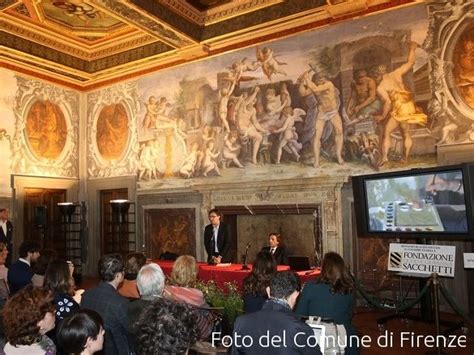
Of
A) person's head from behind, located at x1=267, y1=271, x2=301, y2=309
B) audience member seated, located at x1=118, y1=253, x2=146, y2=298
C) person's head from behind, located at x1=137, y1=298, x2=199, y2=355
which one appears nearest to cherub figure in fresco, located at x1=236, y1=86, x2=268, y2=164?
audience member seated, located at x1=118, y1=253, x2=146, y2=298

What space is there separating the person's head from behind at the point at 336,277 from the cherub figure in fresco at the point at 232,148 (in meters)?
8.02

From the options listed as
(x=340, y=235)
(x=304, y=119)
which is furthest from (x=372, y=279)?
(x=304, y=119)

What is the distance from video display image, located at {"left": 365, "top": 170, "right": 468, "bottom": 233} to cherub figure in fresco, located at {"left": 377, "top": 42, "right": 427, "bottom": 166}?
7.57ft

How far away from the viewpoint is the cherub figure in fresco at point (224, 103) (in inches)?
497

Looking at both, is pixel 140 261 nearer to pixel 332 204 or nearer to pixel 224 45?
pixel 332 204

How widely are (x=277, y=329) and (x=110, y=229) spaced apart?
13380 millimetres

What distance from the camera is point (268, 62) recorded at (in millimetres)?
11977

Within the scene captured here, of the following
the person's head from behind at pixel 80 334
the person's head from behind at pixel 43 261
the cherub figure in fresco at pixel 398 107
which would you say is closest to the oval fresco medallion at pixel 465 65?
the cherub figure in fresco at pixel 398 107

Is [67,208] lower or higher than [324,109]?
lower

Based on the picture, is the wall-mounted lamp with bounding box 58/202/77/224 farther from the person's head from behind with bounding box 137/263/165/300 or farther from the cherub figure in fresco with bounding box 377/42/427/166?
the person's head from behind with bounding box 137/263/165/300

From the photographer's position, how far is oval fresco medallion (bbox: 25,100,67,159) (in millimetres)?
14344

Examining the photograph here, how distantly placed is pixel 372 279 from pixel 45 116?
11.6 m

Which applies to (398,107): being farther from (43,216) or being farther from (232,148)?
(43,216)

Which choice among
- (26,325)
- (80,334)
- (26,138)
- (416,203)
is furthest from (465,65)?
(26,138)
